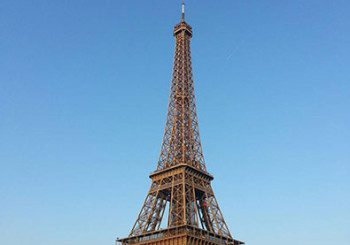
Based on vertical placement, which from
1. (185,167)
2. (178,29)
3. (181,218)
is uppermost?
(178,29)

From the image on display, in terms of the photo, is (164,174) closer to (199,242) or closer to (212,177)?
(212,177)

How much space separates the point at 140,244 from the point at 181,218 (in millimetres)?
8731

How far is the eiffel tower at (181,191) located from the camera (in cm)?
6456

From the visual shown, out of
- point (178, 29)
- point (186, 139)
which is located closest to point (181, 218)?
point (186, 139)

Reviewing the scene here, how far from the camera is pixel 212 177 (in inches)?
3081

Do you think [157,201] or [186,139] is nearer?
[157,201]

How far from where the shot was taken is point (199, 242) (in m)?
62.7

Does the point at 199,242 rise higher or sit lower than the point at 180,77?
lower

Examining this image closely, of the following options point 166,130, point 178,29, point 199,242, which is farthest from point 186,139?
point 178,29

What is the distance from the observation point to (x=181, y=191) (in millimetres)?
70188

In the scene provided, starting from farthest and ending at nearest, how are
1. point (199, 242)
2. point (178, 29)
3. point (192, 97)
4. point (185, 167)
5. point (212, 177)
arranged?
point (178, 29) → point (192, 97) → point (212, 177) → point (185, 167) → point (199, 242)

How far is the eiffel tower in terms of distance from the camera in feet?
212

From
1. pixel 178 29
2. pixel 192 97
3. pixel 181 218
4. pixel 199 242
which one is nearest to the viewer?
pixel 199 242

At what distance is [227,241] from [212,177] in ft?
49.5
